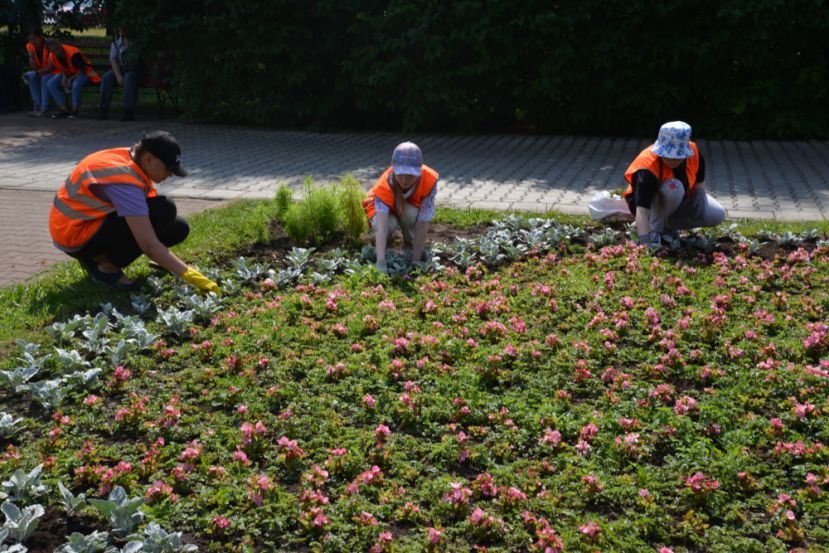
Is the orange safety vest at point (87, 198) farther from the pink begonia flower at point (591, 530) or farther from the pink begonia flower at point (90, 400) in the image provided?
the pink begonia flower at point (591, 530)

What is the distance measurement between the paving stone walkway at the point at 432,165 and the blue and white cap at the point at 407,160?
7.47 ft

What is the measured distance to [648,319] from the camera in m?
5.21

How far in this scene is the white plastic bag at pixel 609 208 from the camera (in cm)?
749

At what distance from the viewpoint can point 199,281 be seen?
577cm

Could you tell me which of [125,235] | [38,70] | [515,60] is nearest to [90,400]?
[125,235]

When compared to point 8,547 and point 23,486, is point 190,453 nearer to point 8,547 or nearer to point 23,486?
point 23,486

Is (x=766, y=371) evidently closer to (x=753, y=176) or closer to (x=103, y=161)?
(x=103, y=161)

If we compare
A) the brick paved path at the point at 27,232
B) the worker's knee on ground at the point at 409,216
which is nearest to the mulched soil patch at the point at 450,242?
the worker's knee on ground at the point at 409,216

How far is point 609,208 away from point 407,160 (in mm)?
2207

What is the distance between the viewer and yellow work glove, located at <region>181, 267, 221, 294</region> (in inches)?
227

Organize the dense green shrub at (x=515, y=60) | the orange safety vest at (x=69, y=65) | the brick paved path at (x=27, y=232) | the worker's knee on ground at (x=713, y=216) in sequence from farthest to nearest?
the orange safety vest at (x=69, y=65) → the dense green shrub at (x=515, y=60) → the worker's knee on ground at (x=713, y=216) → the brick paved path at (x=27, y=232)

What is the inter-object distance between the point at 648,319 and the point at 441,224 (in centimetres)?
279

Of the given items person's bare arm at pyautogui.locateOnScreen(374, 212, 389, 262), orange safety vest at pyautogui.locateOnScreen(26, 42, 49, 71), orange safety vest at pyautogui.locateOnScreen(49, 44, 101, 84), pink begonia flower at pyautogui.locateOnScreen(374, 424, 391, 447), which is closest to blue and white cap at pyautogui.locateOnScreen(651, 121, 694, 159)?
person's bare arm at pyautogui.locateOnScreen(374, 212, 389, 262)

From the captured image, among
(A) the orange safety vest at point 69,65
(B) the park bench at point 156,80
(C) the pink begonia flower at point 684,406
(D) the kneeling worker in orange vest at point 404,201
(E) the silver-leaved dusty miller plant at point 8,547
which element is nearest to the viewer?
(E) the silver-leaved dusty miller plant at point 8,547
